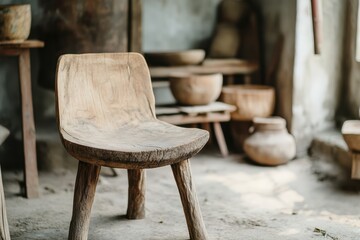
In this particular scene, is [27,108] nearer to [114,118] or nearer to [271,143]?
[114,118]

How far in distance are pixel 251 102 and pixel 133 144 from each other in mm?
2337

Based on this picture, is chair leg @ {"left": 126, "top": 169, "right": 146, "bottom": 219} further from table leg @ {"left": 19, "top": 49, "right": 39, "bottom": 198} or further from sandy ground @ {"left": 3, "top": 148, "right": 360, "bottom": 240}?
table leg @ {"left": 19, "top": 49, "right": 39, "bottom": 198}

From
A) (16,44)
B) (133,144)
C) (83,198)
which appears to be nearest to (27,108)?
(16,44)

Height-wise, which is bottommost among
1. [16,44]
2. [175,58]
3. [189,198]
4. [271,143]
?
[271,143]

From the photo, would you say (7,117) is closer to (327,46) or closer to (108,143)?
(108,143)

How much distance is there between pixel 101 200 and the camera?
3.88 m

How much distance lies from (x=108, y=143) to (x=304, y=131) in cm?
255

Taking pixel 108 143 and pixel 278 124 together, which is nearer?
pixel 108 143

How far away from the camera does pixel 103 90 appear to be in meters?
3.29

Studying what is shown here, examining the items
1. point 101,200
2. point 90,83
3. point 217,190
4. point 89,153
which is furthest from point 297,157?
point 89,153

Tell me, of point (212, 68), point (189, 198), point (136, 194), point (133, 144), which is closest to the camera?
point (133, 144)

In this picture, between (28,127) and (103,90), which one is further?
(28,127)

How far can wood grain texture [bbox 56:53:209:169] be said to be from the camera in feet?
8.68

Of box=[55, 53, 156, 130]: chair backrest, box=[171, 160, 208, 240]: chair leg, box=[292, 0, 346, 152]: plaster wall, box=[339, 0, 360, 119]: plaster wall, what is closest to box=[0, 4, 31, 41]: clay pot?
box=[55, 53, 156, 130]: chair backrest
